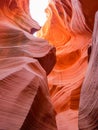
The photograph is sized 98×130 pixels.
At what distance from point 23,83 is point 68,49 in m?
3.99

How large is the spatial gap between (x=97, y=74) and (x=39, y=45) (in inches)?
76.1

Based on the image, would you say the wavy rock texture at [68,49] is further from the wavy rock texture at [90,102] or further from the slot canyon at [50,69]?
the wavy rock texture at [90,102]

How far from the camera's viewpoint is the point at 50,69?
5.34 meters

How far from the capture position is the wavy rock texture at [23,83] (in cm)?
289

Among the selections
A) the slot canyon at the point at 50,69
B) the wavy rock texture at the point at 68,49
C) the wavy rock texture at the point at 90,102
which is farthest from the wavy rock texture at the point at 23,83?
the wavy rock texture at the point at 68,49

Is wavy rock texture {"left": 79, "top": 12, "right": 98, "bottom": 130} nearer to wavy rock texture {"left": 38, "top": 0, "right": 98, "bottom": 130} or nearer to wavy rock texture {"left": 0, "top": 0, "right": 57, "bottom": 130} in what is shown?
wavy rock texture {"left": 0, "top": 0, "right": 57, "bottom": 130}

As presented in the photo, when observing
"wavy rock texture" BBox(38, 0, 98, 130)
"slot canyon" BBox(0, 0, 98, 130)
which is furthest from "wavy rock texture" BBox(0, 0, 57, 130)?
"wavy rock texture" BBox(38, 0, 98, 130)

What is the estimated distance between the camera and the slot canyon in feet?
10.2

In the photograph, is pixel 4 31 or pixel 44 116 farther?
pixel 4 31

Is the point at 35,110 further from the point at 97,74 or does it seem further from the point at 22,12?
the point at 22,12

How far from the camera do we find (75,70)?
21.3 feet

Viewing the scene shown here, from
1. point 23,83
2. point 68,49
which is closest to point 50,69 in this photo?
point 23,83

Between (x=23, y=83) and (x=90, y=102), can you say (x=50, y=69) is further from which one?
(x=90, y=102)

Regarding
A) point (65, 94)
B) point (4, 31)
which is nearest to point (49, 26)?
point (65, 94)
